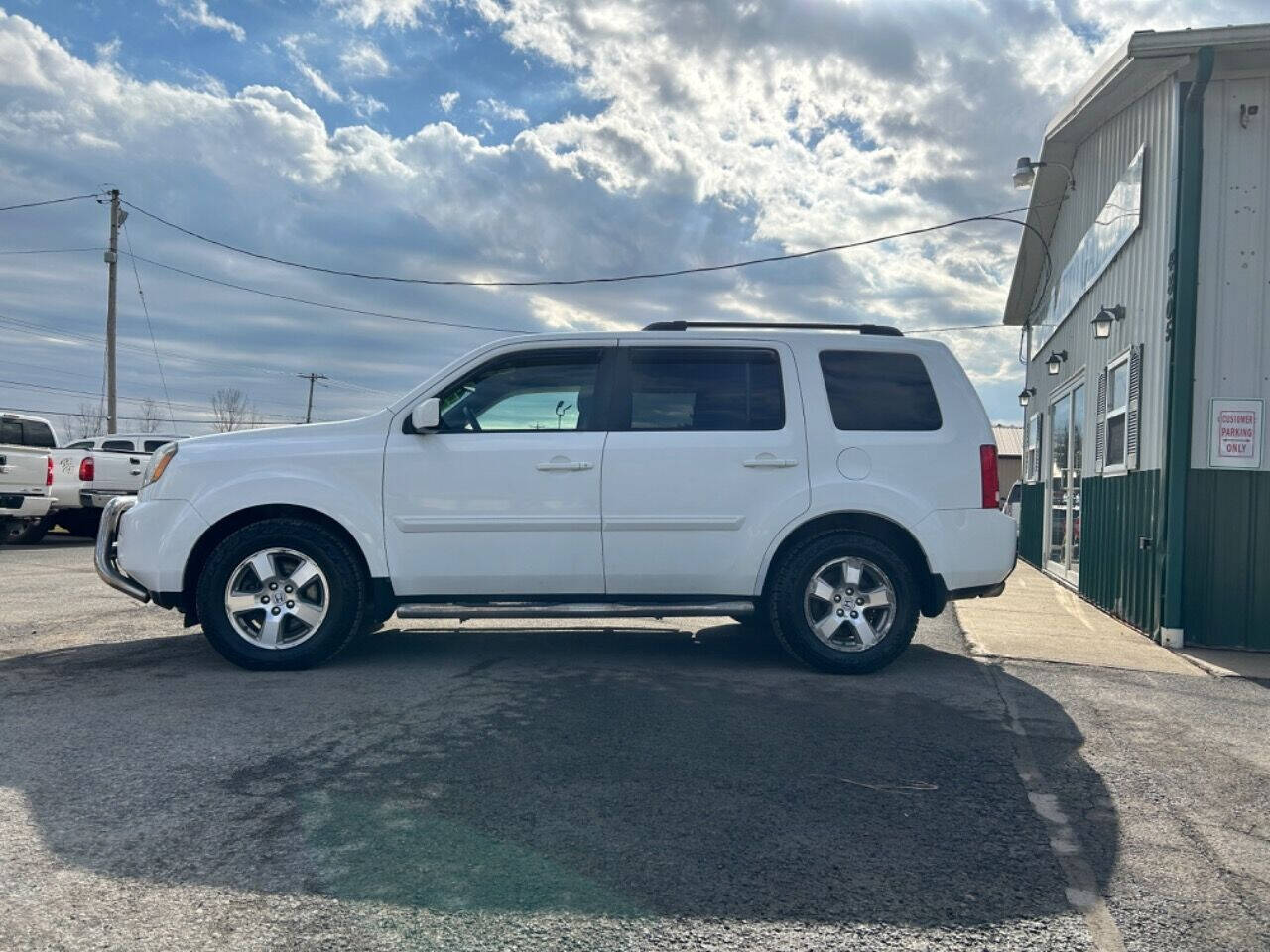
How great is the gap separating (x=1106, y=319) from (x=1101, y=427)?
1318mm

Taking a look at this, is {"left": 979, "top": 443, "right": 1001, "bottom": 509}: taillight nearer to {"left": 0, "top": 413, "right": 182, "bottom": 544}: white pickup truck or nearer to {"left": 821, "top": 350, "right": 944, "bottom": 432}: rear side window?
{"left": 821, "top": 350, "right": 944, "bottom": 432}: rear side window

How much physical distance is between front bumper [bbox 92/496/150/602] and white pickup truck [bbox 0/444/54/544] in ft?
33.9

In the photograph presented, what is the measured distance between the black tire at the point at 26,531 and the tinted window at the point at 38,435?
3.95ft

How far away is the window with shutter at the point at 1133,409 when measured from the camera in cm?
974

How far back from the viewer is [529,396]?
6535 mm

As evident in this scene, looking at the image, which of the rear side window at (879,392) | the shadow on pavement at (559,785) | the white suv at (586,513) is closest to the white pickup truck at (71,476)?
the white suv at (586,513)

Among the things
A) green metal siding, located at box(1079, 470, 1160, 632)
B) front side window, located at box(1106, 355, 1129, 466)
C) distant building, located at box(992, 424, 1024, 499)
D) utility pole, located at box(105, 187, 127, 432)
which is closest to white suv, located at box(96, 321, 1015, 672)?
green metal siding, located at box(1079, 470, 1160, 632)

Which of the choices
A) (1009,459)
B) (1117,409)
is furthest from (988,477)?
(1009,459)

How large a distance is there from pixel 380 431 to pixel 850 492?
9.19 ft

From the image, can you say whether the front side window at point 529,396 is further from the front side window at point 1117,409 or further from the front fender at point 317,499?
the front side window at point 1117,409

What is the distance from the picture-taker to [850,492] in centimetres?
635

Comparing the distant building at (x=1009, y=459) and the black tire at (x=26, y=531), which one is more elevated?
the distant building at (x=1009, y=459)

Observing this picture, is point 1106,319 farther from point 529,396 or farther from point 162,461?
point 162,461

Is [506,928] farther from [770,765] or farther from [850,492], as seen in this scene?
[850,492]
